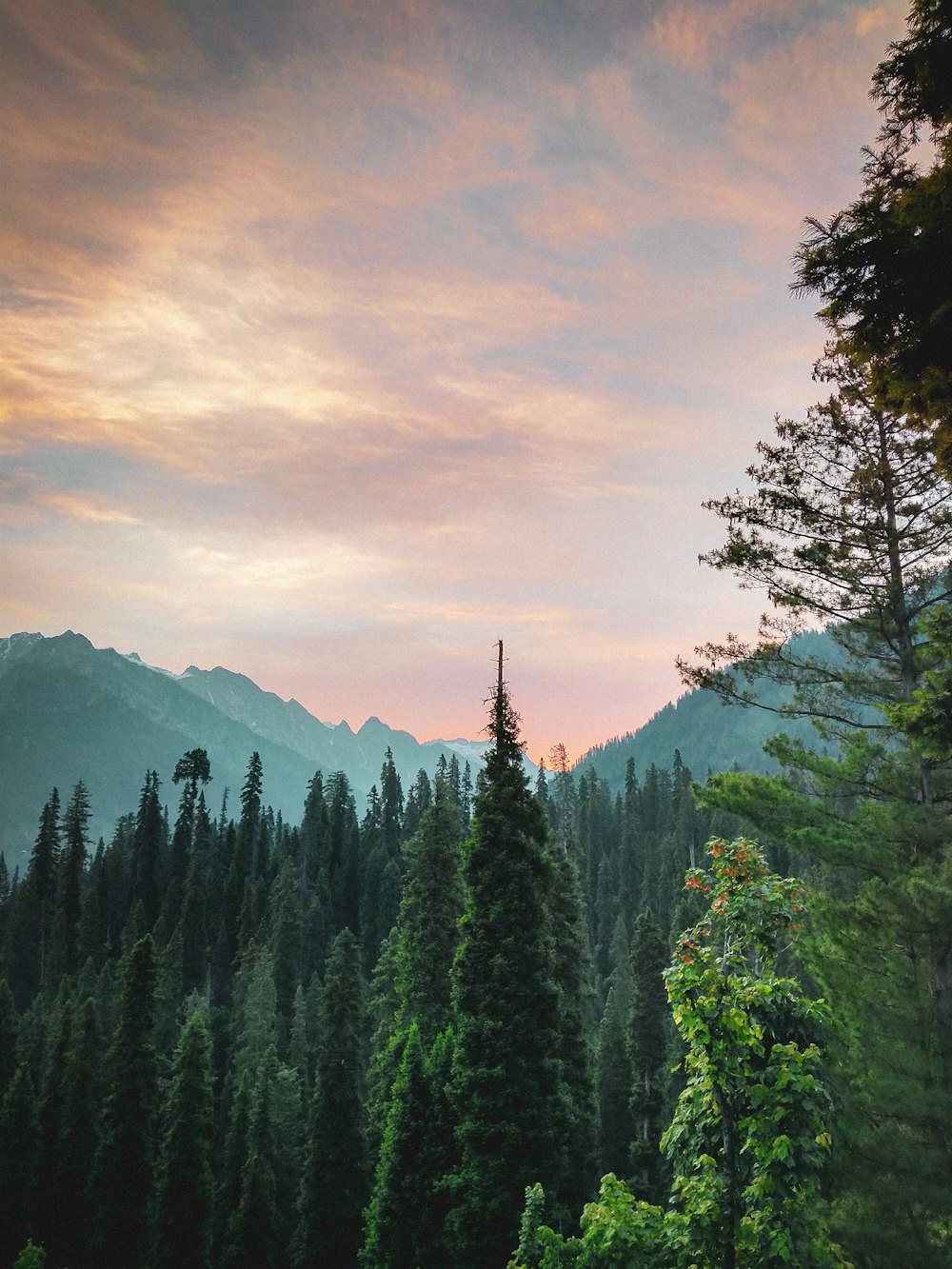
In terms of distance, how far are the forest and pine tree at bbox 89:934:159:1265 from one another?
127 mm

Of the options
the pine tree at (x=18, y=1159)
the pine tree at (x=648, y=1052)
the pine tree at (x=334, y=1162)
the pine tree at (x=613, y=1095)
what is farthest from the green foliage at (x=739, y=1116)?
the pine tree at (x=18, y=1159)

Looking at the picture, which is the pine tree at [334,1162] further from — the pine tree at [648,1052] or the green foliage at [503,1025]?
the pine tree at [648,1052]

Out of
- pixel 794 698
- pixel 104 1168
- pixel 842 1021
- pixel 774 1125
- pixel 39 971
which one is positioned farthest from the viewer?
pixel 39 971

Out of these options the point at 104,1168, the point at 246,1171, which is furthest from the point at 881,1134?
the point at 104,1168

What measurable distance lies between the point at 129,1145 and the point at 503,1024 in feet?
80.4

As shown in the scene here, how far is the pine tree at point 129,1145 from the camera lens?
33.9 meters

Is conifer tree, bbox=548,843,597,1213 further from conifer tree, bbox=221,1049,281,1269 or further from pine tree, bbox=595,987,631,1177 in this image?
conifer tree, bbox=221,1049,281,1269

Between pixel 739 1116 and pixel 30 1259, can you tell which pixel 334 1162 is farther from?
pixel 739 1116

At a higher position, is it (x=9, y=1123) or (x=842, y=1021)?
(x=842, y=1021)

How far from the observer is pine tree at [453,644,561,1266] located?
66.6ft

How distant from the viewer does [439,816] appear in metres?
36.0

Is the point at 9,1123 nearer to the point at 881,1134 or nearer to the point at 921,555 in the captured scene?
the point at 881,1134

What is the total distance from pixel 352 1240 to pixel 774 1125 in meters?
32.3

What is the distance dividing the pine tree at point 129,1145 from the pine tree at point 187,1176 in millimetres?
887
